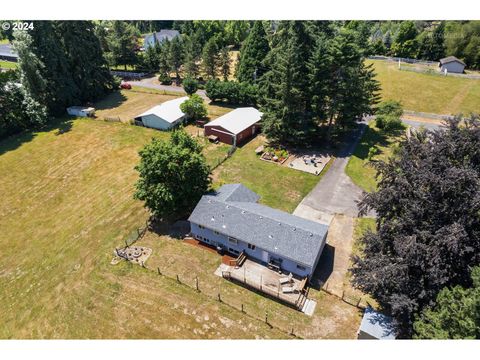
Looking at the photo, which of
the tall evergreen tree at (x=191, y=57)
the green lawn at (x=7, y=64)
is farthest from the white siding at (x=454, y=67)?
the green lawn at (x=7, y=64)

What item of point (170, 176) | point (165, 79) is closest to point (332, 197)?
point (170, 176)

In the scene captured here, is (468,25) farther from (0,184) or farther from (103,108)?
(0,184)

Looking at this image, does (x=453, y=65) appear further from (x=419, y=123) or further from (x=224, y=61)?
(x=224, y=61)

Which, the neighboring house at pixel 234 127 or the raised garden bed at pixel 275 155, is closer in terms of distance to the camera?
the raised garden bed at pixel 275 155

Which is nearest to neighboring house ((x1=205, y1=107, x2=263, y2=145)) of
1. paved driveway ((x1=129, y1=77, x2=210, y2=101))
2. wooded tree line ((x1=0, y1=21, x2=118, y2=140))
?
paved driveway ((x1=129, y1=77, x2=210, y2=101))

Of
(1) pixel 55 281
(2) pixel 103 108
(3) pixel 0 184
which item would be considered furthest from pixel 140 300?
(2) pixel 103 108

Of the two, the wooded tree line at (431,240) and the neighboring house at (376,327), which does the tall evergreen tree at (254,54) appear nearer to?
the wooded tree line at (431,240)
